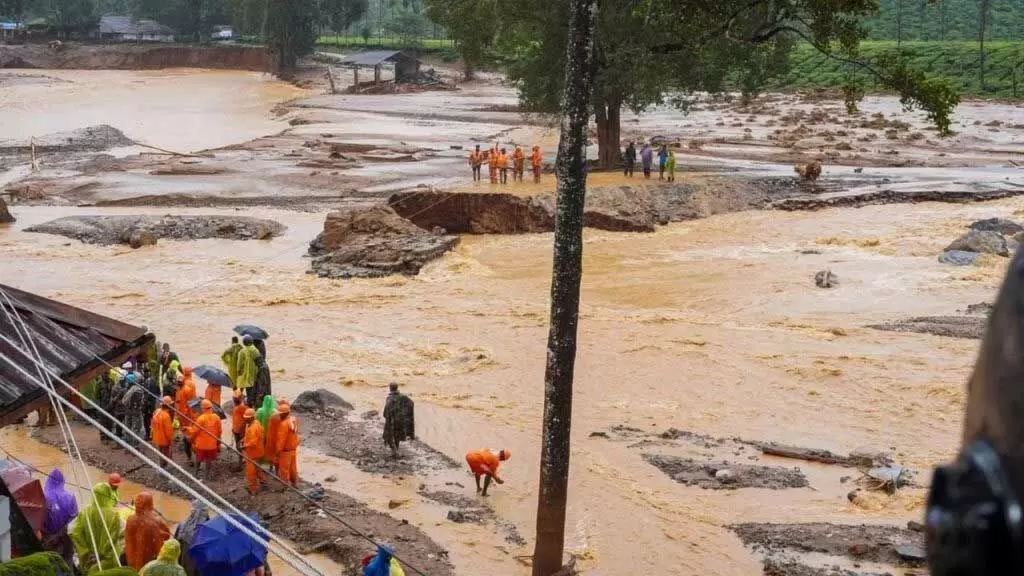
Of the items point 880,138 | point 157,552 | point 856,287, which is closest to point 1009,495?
point 157,552

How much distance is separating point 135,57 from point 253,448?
270 feet

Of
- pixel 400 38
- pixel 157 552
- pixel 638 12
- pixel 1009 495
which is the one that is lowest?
pixel 157 552

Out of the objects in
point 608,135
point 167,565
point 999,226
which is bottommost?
point 167,565

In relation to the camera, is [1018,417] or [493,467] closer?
[1018,417]

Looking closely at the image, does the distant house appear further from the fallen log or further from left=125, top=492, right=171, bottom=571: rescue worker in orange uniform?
left=125, top=492, right=171, bottom=571: rescue worker in orange uniform

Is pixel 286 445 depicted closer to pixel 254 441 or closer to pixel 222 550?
pixel 254 441

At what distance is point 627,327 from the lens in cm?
2012

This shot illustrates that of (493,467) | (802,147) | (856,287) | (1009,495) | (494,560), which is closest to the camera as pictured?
(1009,495)

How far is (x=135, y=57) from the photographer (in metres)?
86.4

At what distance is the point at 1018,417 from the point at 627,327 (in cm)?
1875

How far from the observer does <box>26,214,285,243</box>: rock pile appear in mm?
27906

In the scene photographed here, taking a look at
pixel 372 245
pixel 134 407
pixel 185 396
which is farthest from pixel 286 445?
pixel 372 245

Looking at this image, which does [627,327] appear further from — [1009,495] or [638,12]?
[1009,495]

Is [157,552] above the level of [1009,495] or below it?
below
